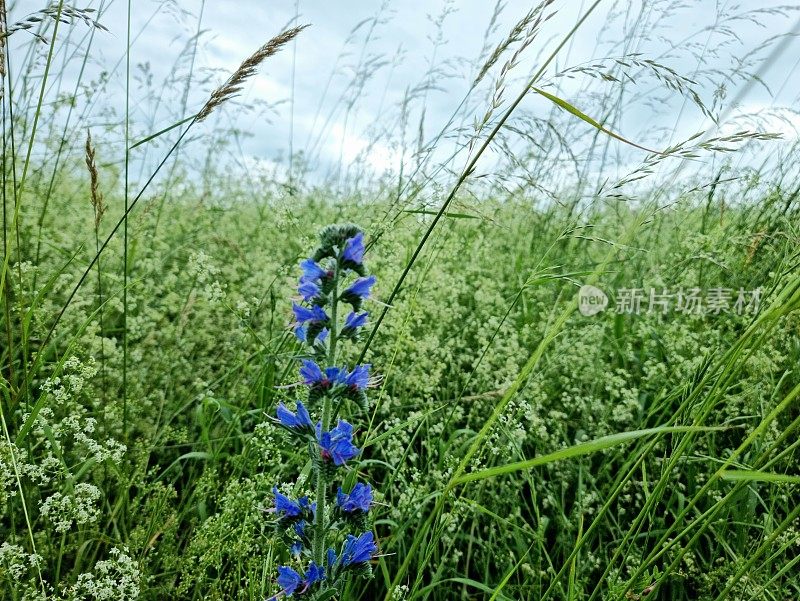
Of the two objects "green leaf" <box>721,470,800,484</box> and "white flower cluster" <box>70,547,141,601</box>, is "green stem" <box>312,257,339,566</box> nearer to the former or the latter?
"white flower cluster" <box>70,547,141,601</box>

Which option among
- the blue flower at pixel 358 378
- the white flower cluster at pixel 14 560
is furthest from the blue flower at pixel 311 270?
the white flower cluster at pixel 14 560

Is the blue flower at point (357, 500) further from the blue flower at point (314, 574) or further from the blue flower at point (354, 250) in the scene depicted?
the blue flower at point (354, 250)

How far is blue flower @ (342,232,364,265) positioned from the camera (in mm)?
1352

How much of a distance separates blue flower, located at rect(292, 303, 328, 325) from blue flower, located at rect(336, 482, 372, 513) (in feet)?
1.31

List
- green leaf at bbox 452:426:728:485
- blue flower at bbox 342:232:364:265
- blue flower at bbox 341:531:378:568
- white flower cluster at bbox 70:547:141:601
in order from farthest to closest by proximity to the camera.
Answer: white flower cluster at bbox 70:547:141:601 < blue flower at bbox 341:531:378:568 < blue flower at bbox 342:232:364:265 < green leaf at bbox 452:426:728:485

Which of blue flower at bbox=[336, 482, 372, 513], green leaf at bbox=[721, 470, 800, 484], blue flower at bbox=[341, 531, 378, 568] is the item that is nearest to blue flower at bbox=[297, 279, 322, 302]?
blue flower at bbox=[336, 482, 372, 513]

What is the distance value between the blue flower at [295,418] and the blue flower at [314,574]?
0.33 m

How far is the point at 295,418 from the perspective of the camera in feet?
4.57

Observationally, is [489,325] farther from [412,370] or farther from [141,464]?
[141,464]

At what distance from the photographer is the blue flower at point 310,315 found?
1354 millimetres

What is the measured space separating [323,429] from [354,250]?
422 millimetres

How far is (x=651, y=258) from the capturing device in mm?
4621

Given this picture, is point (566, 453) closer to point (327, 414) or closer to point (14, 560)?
point (327, 414)

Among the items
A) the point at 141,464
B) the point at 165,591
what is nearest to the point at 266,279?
the point at 141,464
